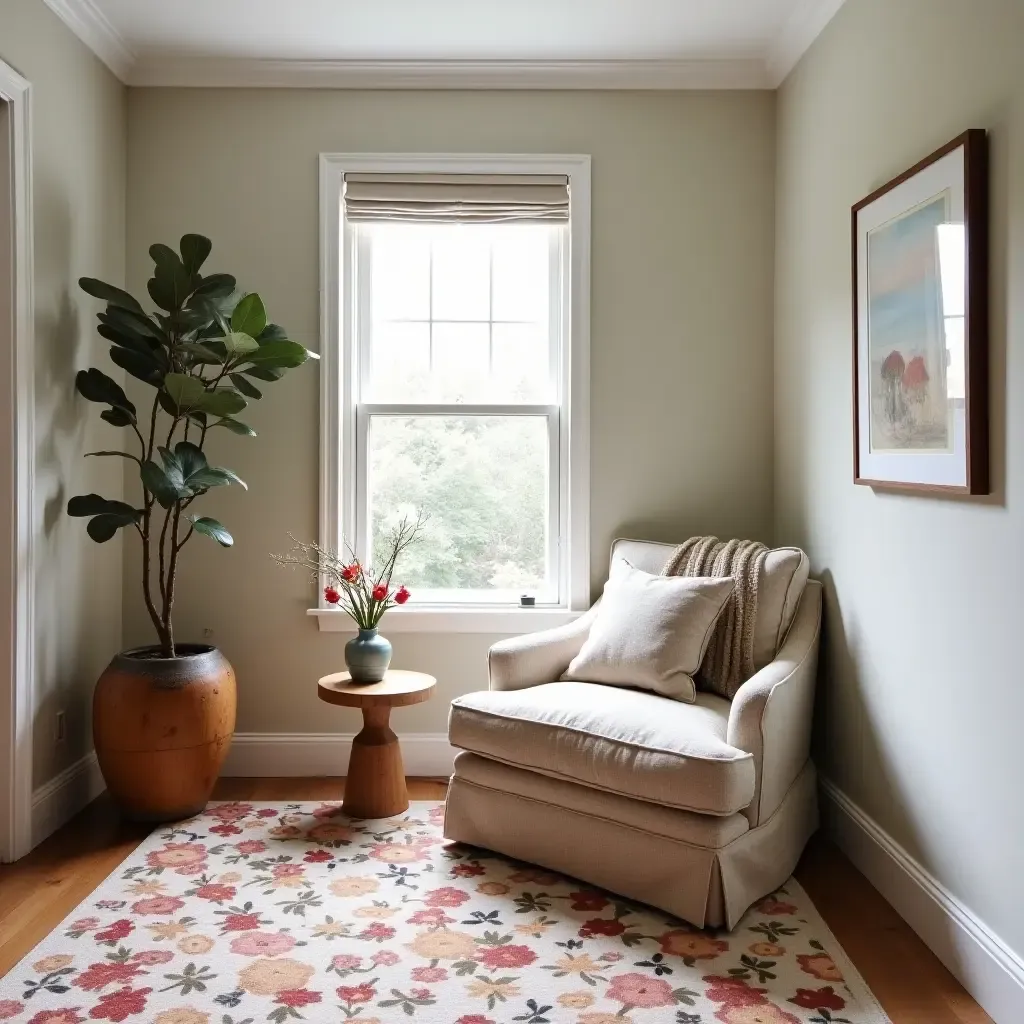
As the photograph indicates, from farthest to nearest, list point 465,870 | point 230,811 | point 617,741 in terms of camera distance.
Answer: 1. point 230,811
2. point 465,870
3. point 617,741

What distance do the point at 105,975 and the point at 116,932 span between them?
220 mm

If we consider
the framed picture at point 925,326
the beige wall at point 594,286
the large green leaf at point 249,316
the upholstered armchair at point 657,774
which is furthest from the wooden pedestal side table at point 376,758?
the framed picture at point 925,326

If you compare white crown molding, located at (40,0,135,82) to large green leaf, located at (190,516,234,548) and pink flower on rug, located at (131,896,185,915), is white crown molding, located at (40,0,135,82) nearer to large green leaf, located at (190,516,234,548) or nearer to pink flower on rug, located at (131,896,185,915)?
large green leaf, located at (190,516,234,548)

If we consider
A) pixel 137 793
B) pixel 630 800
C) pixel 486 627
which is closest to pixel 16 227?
pixel 137 793

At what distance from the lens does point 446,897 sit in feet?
8.63

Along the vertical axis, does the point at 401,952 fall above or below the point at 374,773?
below

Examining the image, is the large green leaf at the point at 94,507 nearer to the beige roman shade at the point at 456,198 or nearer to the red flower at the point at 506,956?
the beige roman shade at the point at 456,198

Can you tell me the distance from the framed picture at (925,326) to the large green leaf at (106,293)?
2.26 meters

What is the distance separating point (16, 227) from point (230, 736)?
1737 millimetres

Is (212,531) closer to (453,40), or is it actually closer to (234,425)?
(234,425)

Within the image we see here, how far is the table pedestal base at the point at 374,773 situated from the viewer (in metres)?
3.24

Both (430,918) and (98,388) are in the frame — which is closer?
(430,918)

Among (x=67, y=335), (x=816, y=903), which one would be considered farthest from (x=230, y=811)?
(x=816, y=903)

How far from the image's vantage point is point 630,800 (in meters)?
2.57
